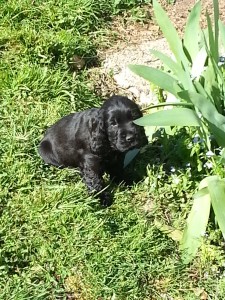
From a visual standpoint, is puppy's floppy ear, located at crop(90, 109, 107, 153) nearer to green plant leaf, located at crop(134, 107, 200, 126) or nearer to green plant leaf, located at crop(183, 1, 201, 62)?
green plant leaf, located at crop(134, 107, 200, 126)

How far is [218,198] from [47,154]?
1.47 meters

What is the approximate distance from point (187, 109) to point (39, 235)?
1.30 meters

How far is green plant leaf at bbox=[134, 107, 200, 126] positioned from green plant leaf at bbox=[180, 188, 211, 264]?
1.59 feet

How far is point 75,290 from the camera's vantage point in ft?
14.2

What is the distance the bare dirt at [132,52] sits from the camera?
588 cm

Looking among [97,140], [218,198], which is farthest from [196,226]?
[97,140]

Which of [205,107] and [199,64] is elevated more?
[199,64]

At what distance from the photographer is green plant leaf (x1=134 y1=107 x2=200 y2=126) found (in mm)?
4110

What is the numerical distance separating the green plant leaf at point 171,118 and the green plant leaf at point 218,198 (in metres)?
0.40

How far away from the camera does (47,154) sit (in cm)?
510

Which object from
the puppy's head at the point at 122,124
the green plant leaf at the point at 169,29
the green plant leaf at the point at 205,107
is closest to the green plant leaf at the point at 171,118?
the green plant leaf at the point at 205,107

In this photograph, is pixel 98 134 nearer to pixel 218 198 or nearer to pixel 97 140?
pixel 97 140

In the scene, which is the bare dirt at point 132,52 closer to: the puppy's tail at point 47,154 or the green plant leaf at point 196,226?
the puppy's tail at point 47,154

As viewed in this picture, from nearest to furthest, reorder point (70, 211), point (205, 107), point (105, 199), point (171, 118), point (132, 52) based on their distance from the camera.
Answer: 1. point (205, 107)
2. point (171, 118)
3. point (70, 211)
4. point (105, 199)
5. point (132, 52)
